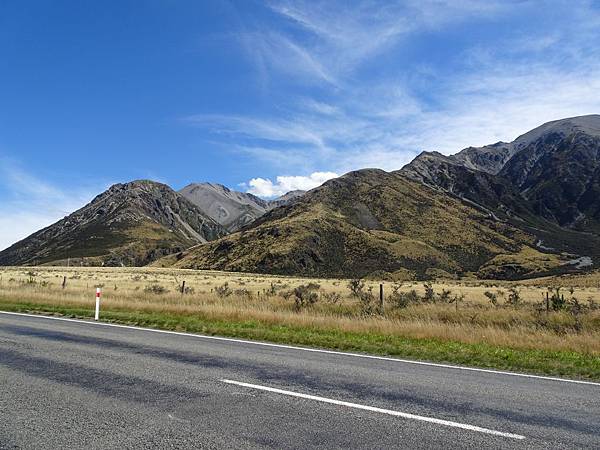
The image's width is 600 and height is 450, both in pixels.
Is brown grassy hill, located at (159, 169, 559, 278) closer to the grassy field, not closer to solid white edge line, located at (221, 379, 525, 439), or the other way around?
the grassy field

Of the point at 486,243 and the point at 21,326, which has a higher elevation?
the point at 486,243

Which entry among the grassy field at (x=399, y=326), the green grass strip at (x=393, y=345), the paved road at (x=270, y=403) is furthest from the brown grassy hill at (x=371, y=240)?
the paved road at (x=270, y=403)

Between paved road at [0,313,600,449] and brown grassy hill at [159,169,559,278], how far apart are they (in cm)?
10171

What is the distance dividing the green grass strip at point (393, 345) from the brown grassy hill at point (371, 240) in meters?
95.7

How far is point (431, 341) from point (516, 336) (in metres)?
2.42

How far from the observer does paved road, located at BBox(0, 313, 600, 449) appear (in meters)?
5.05

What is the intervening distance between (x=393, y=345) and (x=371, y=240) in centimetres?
12193

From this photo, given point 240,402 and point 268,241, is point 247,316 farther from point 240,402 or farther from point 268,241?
point 268,241

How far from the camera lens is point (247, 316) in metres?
17.0

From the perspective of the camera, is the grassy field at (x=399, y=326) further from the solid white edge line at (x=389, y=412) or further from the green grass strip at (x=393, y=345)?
the solid white edge line at (x=389, y=412)

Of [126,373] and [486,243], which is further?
[486,243]

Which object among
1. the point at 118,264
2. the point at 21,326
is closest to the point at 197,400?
the point at 21,326

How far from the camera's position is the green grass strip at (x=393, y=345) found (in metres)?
9.95

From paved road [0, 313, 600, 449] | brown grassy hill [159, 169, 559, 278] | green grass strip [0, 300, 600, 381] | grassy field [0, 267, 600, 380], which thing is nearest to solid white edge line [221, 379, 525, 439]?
paved road [0, 313, 600, 449]
